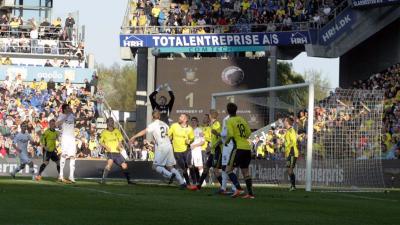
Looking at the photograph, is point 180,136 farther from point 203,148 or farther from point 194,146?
point 203,148

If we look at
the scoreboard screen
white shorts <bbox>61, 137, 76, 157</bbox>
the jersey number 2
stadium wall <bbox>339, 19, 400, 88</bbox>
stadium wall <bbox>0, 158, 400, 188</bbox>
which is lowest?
stadium wall <bbox>0, 158, 400, 188</bbox>

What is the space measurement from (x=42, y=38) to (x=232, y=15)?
1072 centimetres

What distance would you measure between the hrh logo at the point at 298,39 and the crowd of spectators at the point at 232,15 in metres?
0.41

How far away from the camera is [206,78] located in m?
50.9

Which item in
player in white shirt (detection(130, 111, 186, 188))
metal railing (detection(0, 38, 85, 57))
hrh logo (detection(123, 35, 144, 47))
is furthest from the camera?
metal railing (detection(0, 38, 85, 57))

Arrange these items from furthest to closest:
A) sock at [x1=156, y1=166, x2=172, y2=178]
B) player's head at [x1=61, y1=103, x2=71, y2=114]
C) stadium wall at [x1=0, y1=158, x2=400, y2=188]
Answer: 1. stadium wall at [x1=0, y1=158, x2=400, y2=188]
2. player's head at [x1=61, y1=103, x2=71, y2=114]
3. sock at [x1=156, y1=166, x2=172, y2=178]

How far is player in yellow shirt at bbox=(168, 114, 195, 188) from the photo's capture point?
26.0 meters

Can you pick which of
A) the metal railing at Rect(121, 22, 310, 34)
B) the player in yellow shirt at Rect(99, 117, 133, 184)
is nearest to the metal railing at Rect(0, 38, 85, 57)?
the metal railing at Rect(121, 22, 310, 34)

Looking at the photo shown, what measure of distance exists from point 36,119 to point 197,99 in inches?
378

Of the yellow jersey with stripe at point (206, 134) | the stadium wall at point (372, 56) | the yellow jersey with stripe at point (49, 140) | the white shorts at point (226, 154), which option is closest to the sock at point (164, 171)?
the white shorts at point (226, 154)

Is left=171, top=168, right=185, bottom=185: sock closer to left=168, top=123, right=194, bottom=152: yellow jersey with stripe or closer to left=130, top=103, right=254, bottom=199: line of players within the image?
left=130, top=103, right=254, bottom=199: line of players

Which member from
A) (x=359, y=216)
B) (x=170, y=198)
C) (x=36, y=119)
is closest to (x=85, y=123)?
(x=36, y=119)

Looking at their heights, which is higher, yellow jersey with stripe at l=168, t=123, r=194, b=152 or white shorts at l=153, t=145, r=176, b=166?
yellow jersey with stripe at l=168, t=123, r=194, b=152

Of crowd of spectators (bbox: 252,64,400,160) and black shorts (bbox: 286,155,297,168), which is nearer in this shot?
black shorts (bbox: 286,155,297,168)
